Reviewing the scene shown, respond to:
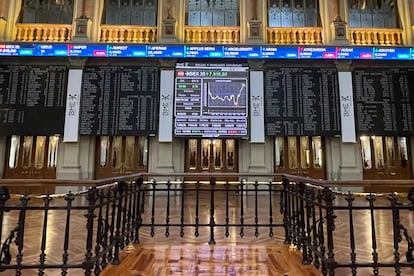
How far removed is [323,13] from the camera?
34.4 ft

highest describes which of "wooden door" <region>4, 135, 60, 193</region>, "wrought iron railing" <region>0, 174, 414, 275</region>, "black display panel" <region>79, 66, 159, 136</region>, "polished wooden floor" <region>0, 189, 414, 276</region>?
"black display panel" <region>79, 66, 159, 136</region>

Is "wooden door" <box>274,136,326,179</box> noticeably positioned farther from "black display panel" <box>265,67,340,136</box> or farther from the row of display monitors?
the row of display monitors

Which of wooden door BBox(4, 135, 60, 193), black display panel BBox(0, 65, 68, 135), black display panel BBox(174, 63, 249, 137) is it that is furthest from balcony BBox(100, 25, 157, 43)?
wooden door BBox(4, 135, 60, 193)

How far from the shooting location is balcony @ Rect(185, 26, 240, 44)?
10.3 m

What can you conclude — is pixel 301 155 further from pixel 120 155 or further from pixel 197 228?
pixel 197 228

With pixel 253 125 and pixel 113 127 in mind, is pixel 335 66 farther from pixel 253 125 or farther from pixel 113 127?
pixel 113 127

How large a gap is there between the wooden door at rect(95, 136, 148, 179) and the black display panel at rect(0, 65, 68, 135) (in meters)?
1.44

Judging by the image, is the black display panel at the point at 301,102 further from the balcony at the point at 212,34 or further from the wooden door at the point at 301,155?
the balcony at the point at 212,34

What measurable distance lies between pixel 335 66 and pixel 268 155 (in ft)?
12.0

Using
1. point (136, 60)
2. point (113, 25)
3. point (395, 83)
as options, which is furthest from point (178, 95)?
point (395, 83)

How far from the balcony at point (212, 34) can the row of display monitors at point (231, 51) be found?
78 cm

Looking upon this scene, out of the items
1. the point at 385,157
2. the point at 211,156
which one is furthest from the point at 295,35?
the point at 385,157

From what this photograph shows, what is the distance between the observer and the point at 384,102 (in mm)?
9773

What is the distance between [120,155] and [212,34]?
5127 millimetres
